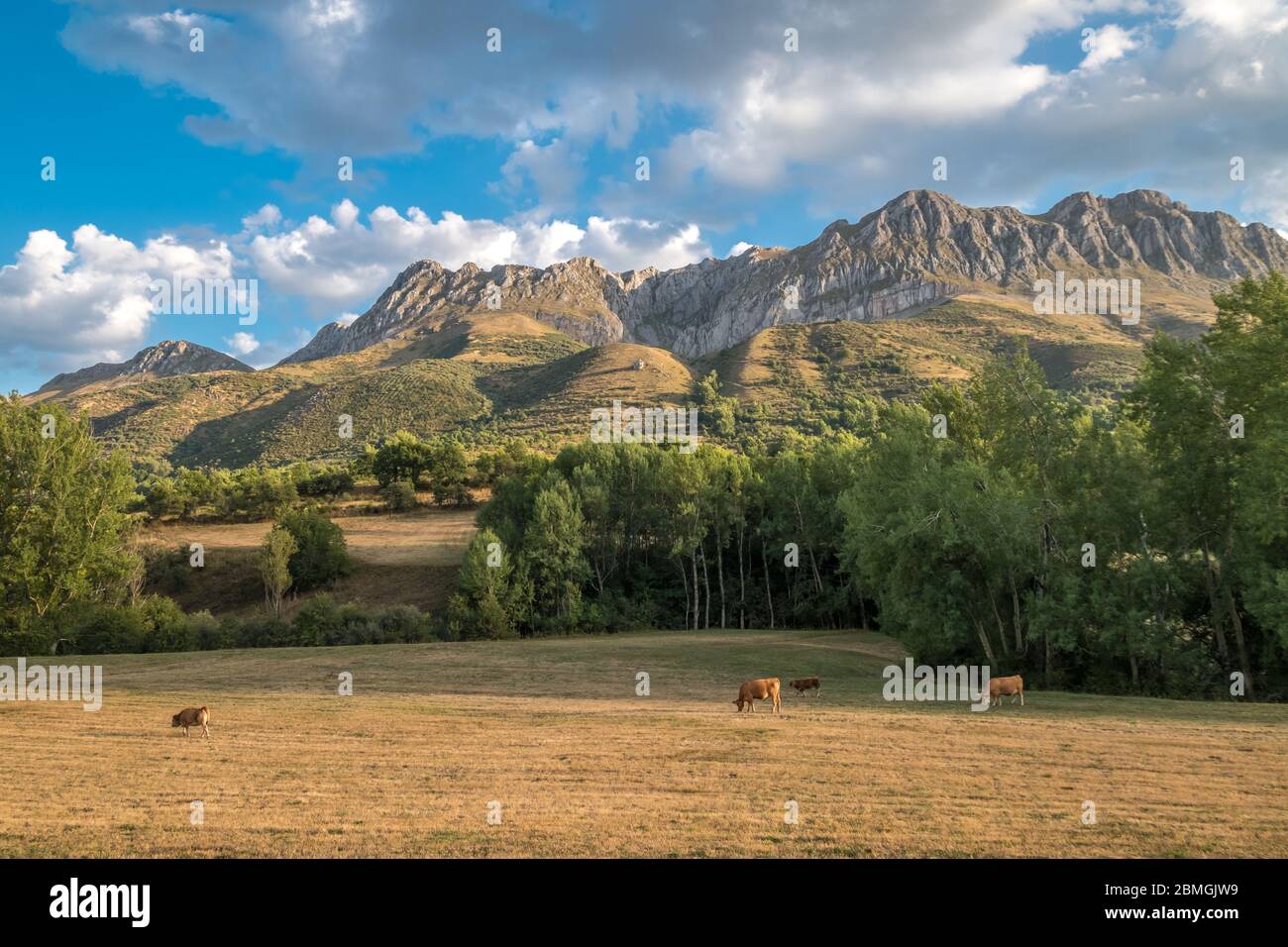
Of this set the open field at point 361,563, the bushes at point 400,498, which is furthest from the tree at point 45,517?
the bushes at point 400,498

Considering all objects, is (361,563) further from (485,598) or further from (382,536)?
(485,598)

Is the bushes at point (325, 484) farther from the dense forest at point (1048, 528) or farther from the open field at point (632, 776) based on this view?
the open field at point (632, 776)

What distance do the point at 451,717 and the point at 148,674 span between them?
17.9 meters

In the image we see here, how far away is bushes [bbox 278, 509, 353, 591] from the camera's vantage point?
2207 inches

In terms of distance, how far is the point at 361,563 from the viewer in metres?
60.0

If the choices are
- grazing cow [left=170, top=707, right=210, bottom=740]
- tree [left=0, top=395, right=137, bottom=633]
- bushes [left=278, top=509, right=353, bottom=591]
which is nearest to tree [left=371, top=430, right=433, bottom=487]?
bushes [left=278, top=509, right=353, bottom=591]

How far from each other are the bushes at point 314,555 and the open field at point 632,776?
3166 centimetres

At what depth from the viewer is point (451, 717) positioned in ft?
66.7

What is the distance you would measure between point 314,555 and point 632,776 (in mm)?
49480

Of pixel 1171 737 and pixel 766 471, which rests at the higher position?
pixel 766 471

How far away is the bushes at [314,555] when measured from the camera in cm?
5606
